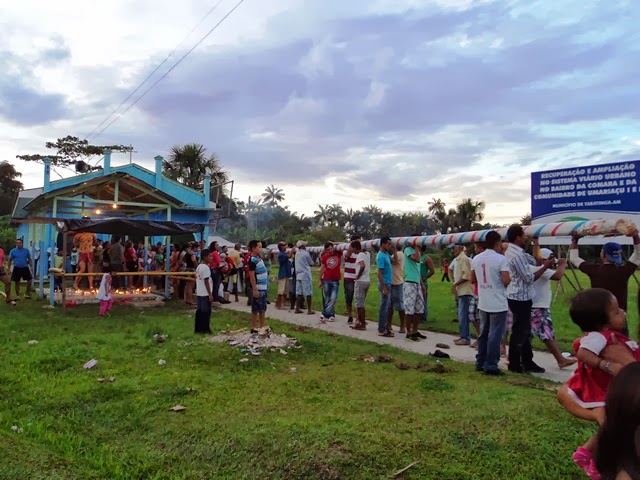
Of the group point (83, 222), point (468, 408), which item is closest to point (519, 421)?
point (468, 408)

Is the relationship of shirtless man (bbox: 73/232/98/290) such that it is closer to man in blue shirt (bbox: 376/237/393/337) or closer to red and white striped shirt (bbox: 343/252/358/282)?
red and white striped shirt (bbox: 343/252/358/282)

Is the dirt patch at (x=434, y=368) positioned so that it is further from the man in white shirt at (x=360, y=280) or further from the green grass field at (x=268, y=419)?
the man in white shirt at (x=360, y=280)

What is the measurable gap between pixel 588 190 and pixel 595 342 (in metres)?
19.7

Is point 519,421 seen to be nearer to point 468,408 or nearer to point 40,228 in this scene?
point 468,408

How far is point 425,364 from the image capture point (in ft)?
23.0

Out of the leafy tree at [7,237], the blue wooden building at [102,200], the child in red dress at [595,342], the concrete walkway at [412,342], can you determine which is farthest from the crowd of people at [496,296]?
the leafy tree at [7,237]

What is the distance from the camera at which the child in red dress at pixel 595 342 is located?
2691 millimetres

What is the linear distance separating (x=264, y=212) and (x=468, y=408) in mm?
81033

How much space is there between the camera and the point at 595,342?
8.86 ft

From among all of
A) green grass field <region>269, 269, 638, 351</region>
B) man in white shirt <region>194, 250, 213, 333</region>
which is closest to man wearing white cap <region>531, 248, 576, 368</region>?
green grass field <region>269, 269, 638, 351</region>

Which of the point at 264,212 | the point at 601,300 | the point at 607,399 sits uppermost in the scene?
the point at 264,212

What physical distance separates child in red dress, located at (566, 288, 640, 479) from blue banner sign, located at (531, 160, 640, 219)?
18732mm

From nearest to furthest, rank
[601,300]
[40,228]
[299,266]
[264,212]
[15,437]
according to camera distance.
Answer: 1. [601,300]
2. [15,437]
3. [299,266]
4. [40,228]
5. [264,212]

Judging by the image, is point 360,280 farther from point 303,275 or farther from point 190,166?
point 190,166
